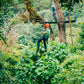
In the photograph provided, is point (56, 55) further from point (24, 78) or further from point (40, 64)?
point (24, 78)

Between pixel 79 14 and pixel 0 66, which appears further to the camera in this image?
pixel 79 14

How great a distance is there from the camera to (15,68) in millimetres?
7637

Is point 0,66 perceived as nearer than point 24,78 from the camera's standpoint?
Yes

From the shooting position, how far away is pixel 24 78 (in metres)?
A: 7.38

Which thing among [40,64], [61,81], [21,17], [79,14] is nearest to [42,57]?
[40,64]

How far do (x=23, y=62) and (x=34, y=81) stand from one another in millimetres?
Answer: 1144

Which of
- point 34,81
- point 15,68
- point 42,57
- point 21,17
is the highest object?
point 21,17

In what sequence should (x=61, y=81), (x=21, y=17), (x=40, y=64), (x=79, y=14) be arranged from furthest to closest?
(x=79, y=14) → (x=21, y=17) → (x=40, y=64) → (x=61, y=81)

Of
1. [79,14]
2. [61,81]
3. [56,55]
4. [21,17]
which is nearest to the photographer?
[61,81]

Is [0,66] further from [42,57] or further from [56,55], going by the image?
[56,55]

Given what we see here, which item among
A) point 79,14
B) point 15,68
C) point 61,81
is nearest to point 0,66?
point 15,68

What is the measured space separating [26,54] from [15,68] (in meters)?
0.95

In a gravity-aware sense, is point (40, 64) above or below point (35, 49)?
below

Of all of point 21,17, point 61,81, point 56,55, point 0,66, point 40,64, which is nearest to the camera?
point 61,81
